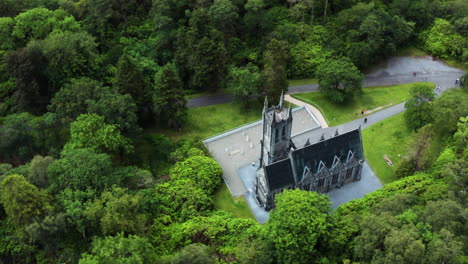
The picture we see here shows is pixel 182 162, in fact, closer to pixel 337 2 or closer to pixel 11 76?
pixel 11 76

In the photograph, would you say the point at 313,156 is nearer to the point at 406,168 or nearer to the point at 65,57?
the point at 406,168

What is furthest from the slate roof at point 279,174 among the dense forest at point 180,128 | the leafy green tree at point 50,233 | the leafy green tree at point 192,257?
the leafy green tree at point 50,233

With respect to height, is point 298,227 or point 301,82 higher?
point 301,82

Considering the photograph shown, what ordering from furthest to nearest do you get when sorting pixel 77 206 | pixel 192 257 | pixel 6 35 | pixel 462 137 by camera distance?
pixel 6 35, pixel 462 137, pixel 77 206, pixel 192 257

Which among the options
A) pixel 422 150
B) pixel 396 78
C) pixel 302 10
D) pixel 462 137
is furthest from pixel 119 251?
pixel 396 78

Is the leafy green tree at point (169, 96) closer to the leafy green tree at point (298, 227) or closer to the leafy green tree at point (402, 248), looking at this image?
the leafy green tree at point (298, 227)
